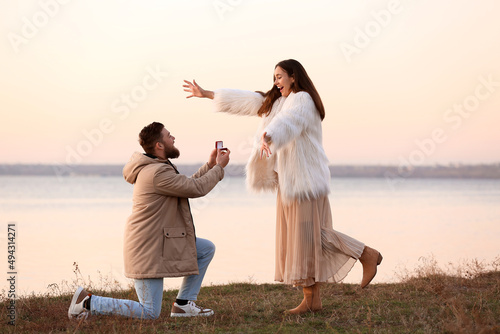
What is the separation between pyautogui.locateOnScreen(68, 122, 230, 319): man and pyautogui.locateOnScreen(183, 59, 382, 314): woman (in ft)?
2.12

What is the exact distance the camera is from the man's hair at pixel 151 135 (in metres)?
5.17

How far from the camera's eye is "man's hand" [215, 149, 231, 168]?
5.29m

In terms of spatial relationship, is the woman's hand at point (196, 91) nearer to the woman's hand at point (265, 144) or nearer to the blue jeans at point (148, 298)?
the woman's hand at point (265, 144)

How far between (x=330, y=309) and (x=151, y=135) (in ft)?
7.69

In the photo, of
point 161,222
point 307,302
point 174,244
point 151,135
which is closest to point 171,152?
point 151,135

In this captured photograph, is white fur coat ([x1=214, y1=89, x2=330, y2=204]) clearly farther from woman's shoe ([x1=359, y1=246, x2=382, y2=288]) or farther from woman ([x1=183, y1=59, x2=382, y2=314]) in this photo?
woman's shoe ([x1=359, y1=246, x2=382, y2=288])

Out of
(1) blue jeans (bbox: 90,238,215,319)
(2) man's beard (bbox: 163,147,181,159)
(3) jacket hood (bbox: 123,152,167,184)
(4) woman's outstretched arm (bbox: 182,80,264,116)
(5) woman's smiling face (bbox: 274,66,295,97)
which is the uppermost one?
(5) woman's smiling face (bbox: 274,66,295,97)

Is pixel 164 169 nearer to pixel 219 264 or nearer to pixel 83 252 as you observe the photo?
pixel 219 264

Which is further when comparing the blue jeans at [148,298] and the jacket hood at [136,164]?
the jacket hood at [136,164]

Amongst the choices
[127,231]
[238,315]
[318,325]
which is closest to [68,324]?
[127,231]

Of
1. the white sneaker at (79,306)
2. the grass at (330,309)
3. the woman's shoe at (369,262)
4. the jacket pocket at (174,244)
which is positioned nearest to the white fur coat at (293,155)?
the woman's shoe at (369,262)

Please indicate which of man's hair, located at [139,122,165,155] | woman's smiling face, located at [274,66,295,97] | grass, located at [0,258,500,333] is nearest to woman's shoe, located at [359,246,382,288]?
grass, located at [0,258,500,333]

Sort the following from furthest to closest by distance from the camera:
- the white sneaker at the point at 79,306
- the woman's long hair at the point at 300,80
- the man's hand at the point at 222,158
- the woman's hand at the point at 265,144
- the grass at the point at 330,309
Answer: the woman's long hair at the point at 300,80 → the man's hand at the point at 222,158 → the woman's hand at the point at 265,144 → the white sneaker at the point at 79,306 → the grass at the point at 330,309

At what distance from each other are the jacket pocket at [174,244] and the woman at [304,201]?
1001mm
